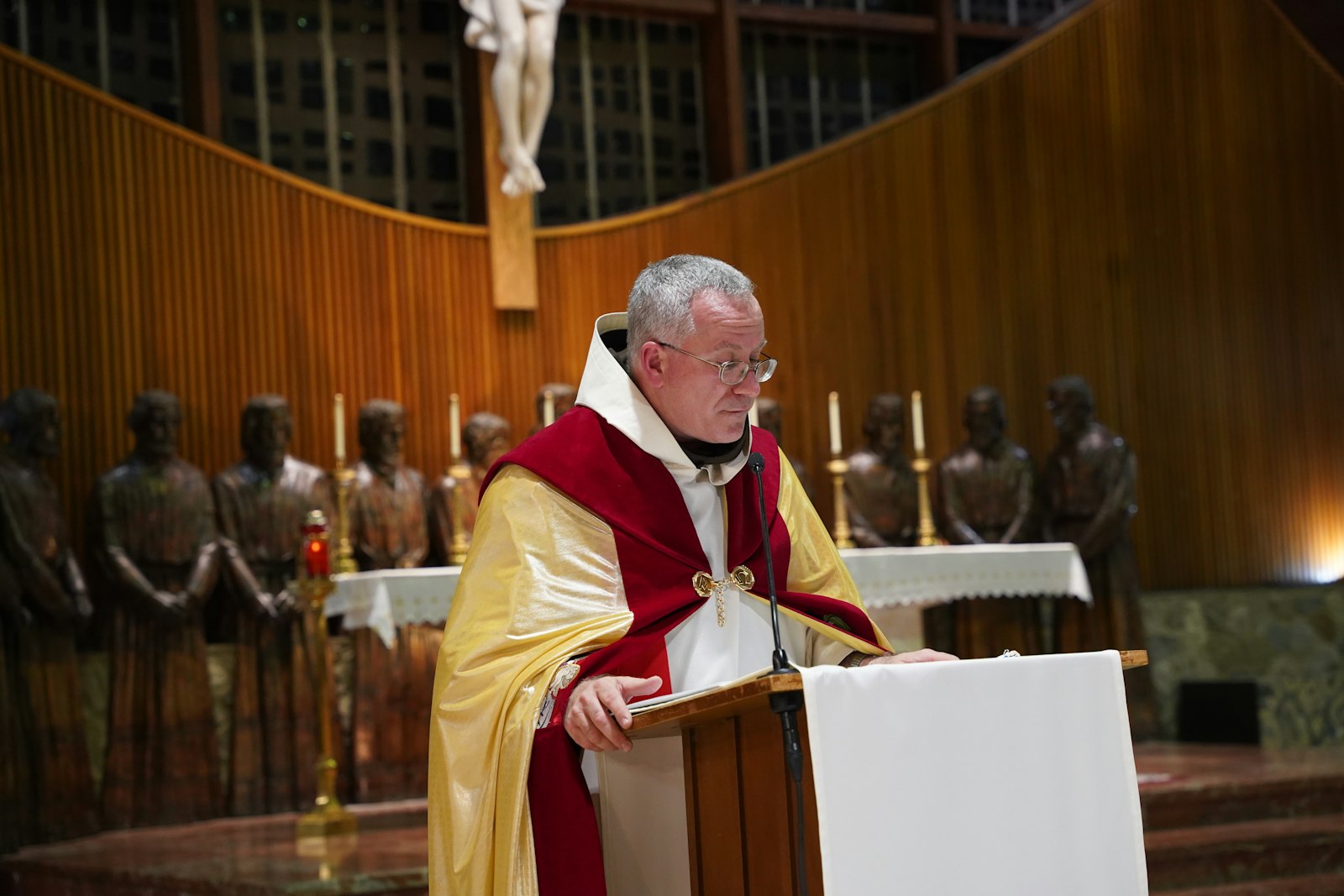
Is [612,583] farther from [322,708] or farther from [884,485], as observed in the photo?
[884,485]

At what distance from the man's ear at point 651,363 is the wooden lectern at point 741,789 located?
623mm

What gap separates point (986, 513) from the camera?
851cm

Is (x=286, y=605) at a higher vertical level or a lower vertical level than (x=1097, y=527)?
lower

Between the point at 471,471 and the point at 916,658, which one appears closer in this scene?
the point at 916,658

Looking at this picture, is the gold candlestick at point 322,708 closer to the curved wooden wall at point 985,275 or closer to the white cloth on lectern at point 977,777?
the curved wooden wall at point 985,275

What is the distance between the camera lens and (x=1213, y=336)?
9336 mm

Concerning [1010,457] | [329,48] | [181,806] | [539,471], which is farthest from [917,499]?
[539,471]

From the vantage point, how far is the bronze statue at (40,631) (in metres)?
6.64

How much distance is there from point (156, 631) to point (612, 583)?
17.2 ft

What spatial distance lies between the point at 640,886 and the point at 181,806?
17.2ft

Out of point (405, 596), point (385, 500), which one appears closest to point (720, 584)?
point (405, 596)

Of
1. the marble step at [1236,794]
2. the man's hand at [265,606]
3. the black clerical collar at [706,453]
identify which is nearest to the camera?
the black clerical collar at [706,453]

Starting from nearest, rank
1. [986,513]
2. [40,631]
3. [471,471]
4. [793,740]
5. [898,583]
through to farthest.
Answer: [793,740] < [898,583] < [40,631] < [471,471] < [986,513]

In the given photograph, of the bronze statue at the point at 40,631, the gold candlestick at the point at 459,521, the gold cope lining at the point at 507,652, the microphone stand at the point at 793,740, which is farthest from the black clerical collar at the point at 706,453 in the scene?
the bronze statue at the point at 40,631
